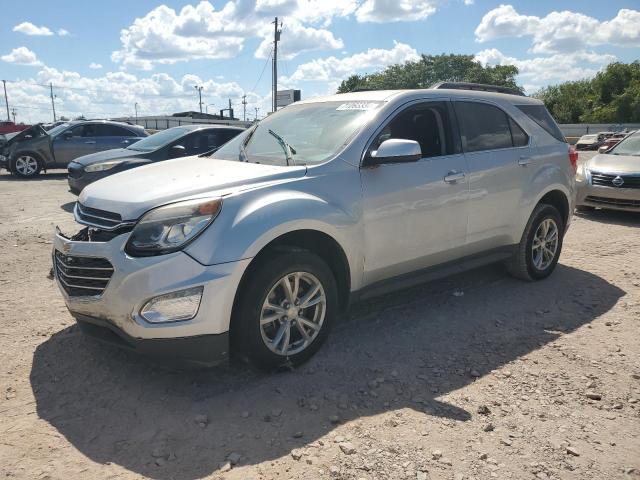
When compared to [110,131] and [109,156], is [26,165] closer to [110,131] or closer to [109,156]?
[110,131]

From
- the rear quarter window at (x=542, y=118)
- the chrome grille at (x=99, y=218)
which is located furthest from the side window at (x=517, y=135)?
the chrome grille at (x=99, y=218)

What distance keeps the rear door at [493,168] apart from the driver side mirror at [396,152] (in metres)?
0.99

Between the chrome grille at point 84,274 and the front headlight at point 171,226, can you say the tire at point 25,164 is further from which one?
the front headlight at point 171,226

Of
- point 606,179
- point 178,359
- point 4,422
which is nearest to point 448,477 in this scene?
point 178,359

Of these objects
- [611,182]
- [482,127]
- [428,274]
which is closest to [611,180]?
[611,182]

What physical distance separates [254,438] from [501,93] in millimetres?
4076

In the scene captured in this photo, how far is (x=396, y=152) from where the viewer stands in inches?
145

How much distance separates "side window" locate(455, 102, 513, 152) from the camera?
4.60 m

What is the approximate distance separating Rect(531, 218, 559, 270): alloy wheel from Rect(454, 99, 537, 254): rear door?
1.70 ft

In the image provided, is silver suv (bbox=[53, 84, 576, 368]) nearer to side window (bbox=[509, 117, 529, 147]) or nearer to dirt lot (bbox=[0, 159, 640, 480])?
side window (bbox=[509, 117, 529, 147])

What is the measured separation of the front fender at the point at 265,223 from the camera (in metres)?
3.01

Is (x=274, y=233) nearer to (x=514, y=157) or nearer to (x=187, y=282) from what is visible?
(x=187, y=282)

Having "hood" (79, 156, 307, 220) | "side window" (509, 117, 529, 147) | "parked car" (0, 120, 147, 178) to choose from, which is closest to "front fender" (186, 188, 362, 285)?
"hood" (79, 156, 307, 220)

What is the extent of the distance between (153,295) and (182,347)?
343 mm
